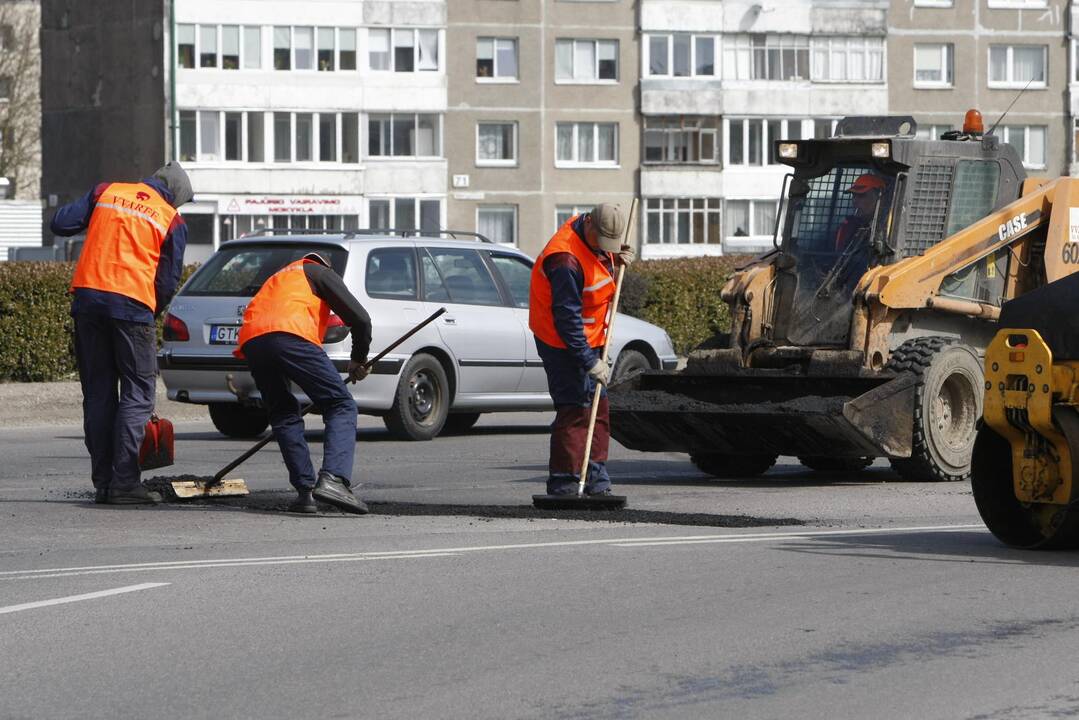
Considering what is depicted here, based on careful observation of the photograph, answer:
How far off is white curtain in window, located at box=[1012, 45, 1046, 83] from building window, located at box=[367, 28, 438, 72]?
69.0 feet

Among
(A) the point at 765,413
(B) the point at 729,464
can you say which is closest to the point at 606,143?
(B) the point at 729,464

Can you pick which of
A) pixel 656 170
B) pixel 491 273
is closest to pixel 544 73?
pixel 656 170

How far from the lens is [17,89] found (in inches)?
2734

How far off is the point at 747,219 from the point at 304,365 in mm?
58971

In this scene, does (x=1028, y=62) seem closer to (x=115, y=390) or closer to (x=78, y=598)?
(x=115, y=390)

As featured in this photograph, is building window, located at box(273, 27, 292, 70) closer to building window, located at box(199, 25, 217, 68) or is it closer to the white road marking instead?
building window, located at box(199, 25, 217, 68)

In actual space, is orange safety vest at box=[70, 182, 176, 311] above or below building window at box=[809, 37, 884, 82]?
below

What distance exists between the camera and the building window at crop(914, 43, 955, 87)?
229ft

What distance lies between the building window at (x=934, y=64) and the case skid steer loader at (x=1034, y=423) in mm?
62155

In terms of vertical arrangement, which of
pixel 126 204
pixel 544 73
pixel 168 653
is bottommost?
pixel 168 653

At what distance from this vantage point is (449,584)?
27.2 ft

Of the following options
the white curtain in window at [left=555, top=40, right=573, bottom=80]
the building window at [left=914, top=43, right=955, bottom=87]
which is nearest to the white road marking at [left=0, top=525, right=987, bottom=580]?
the white curtain in window at [left=555, top=40, right=573, bottom=80]

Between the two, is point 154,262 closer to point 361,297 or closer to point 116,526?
point 116,526

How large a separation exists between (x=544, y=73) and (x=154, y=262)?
55.9 meters
